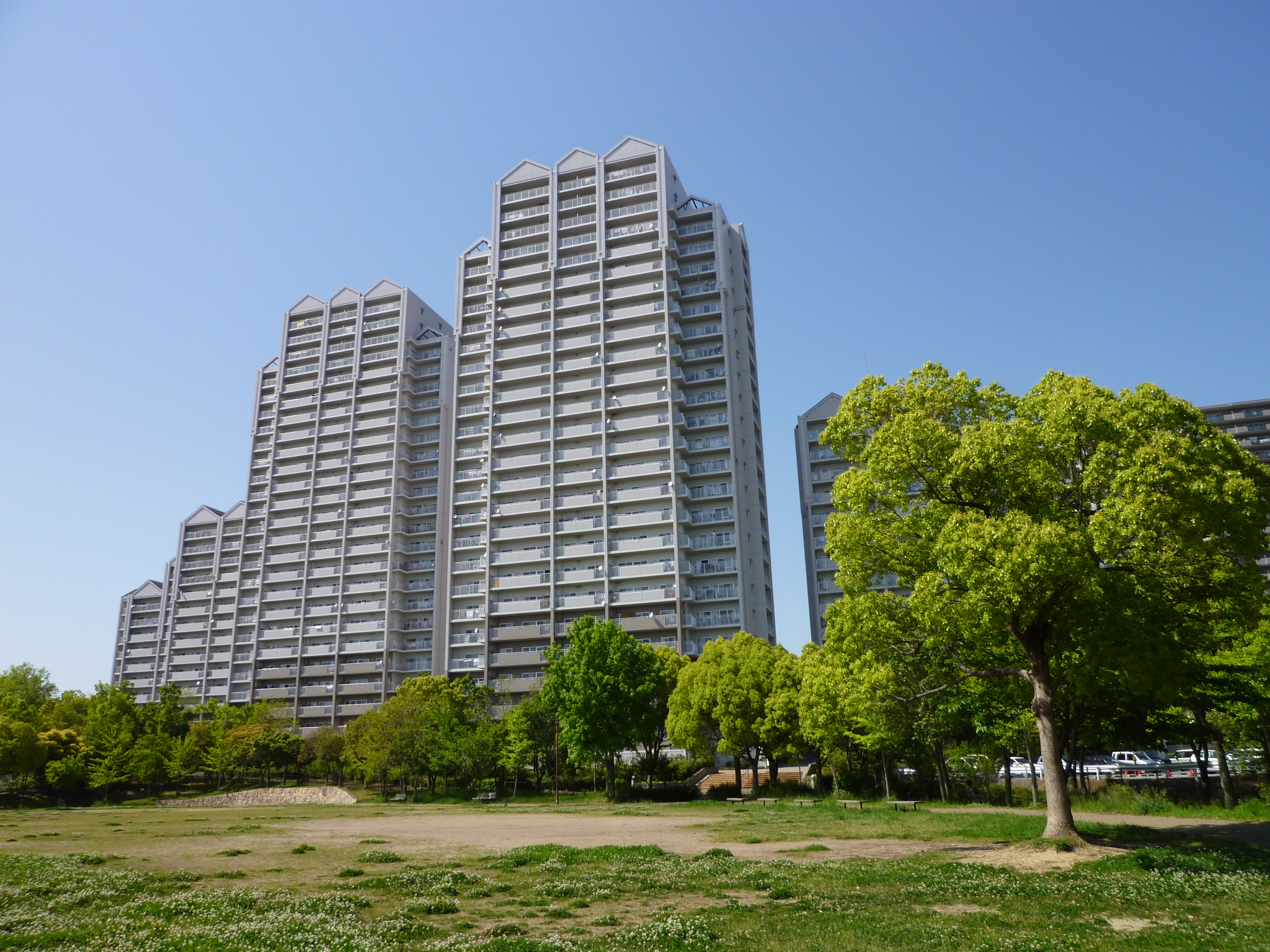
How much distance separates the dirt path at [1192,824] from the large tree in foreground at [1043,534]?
15.6 feet

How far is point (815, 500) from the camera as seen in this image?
101688mm

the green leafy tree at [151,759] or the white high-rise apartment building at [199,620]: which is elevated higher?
the white high-rise apartment building at [199,620]

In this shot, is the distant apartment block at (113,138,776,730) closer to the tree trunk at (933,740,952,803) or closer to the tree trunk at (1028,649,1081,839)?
the tree trunk at (933,740,952,803)

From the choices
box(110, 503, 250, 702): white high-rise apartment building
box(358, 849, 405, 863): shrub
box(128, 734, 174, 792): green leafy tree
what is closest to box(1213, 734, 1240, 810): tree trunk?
box(358, 849, 405, 863): shrub

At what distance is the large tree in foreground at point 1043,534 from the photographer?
18.1 meters

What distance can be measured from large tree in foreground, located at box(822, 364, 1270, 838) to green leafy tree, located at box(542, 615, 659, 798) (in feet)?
104

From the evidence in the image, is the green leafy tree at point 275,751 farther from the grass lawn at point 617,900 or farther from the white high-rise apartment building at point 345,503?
the grass lawn at point 617,900

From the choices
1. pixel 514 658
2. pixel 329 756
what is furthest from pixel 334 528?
pixel 329 756

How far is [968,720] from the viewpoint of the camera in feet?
114

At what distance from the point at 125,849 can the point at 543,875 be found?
1409cm

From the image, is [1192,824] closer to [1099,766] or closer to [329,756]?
[1099,766]

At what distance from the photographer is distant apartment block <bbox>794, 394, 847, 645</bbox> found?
97188 mm

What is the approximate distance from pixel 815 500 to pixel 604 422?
2865cm

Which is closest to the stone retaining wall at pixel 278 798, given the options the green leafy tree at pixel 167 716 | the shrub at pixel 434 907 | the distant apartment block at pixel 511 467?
the green leafy tree at pixel 167 716
